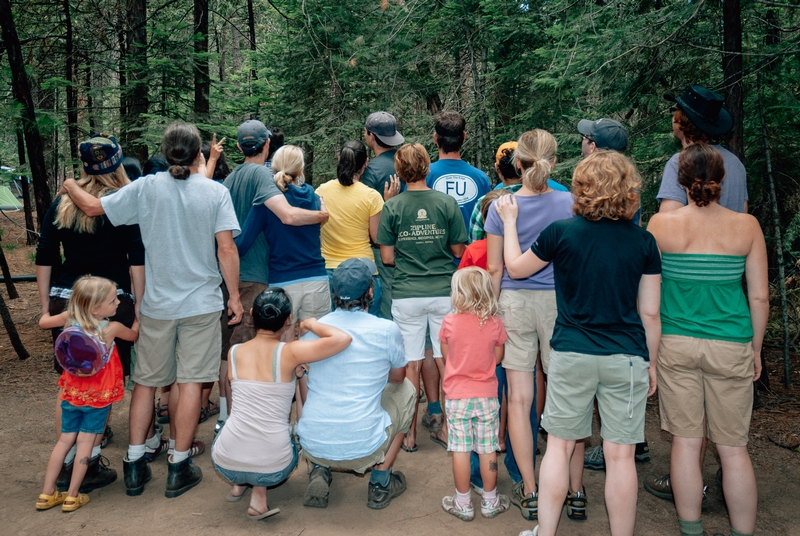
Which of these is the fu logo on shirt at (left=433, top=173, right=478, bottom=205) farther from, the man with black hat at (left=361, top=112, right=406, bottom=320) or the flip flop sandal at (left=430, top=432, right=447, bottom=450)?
the flip flop sandal at (left=430, top=432, right=447, bottom=450)

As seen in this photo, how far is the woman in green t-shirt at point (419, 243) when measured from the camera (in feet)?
13.7

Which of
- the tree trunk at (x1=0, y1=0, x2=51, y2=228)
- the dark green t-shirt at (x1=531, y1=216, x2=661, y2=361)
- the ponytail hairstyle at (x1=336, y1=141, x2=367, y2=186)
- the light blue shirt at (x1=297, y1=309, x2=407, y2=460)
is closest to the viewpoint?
the dark green t-shirt at (x1=531, y1=216, x2=661, y2=361)

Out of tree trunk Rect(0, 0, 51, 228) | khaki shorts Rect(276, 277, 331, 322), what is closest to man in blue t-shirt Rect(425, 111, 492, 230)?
khaki shorts Rect(276, 277, 331, 322)

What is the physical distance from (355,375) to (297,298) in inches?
44.7

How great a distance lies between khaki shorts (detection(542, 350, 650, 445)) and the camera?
2.94 meters

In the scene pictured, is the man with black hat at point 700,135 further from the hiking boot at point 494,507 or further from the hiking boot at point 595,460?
the hiking boot at point 494,507

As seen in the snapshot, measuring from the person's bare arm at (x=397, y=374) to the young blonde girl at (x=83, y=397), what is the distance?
1.75 m

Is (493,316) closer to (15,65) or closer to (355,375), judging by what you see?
(355,375)

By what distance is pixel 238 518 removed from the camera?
3.59m

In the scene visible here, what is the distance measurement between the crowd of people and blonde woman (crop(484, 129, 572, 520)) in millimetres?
14

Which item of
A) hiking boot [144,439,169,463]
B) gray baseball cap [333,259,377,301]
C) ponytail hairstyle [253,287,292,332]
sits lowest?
hiking boot [144,439,169,463]

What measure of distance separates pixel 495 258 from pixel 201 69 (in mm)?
8441

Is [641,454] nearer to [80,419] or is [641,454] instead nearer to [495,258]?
[495,258]

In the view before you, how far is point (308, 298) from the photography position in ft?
14.3
